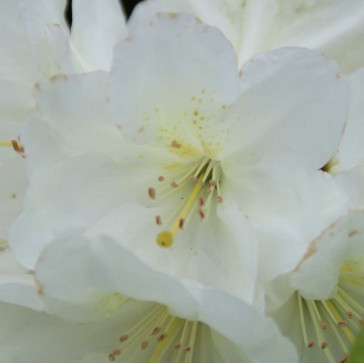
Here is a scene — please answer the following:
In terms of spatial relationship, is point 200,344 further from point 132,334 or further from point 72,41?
point 72,41

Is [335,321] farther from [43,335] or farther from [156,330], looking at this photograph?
[43,335]

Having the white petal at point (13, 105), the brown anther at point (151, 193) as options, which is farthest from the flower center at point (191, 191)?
the white petal at point (13, 105)

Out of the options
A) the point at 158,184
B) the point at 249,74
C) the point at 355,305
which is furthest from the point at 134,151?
the point at 355,305

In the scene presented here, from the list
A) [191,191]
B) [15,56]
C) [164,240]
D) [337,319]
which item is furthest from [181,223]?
[15,56]

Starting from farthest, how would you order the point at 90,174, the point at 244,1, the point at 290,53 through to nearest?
the point at 244,1 < the point at 90,174 < the point at 290,53

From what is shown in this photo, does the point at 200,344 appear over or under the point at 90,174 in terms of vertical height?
under

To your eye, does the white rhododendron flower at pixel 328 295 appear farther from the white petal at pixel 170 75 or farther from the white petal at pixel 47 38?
the white petal at pixel 47 38

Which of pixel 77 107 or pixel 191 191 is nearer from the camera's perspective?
pixel 77 107
